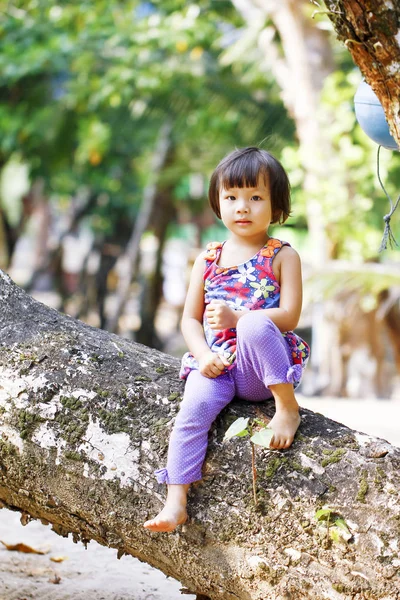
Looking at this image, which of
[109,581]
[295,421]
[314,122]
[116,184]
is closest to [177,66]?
[314,122]

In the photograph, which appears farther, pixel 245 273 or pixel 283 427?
pixel 245 273

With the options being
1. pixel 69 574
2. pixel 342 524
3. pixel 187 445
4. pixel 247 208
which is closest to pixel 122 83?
pixel 69 574

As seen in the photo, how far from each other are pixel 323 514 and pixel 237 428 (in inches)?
12.6

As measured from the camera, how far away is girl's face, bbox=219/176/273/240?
246 cm

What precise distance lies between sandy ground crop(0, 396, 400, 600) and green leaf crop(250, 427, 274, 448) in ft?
4.87

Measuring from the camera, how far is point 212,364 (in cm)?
232

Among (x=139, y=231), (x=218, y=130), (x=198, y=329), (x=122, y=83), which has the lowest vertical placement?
(x=198, y=329)

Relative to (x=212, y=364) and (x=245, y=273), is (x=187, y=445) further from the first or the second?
(x=245, y=273)

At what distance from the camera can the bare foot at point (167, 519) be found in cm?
216

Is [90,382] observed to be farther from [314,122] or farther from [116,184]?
[116,184]

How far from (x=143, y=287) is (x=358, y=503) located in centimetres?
1287

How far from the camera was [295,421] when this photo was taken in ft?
7.42

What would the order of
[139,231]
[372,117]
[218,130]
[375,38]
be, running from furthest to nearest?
[139,231] → [218,130] → [372,117] → [375,38]

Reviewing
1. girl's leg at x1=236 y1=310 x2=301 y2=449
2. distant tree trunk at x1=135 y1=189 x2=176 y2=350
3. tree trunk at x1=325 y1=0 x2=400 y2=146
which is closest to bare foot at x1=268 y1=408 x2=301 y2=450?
girl's leg at x1=236 y1=310 x2=301 y2=449
